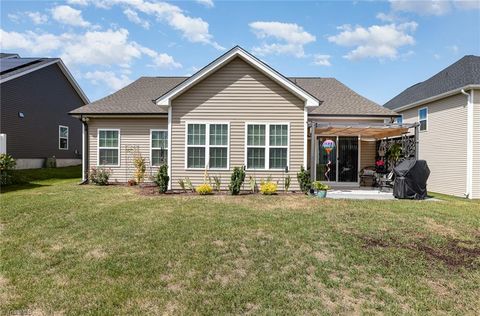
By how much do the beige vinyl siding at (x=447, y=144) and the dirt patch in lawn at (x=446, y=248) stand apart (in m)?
8.42

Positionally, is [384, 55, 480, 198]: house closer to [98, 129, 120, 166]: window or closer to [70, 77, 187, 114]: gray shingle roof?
[70, 77, 187, 114]: gray shingle roof

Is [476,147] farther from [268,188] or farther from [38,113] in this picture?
[38,113]

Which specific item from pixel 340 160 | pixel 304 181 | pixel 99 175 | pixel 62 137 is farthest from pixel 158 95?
pixel 62 137

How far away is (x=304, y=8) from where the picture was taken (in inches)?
479

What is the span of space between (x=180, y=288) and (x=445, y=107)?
15.3m

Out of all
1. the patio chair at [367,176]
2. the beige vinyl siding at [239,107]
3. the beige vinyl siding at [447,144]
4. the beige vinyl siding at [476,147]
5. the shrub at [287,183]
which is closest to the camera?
the shrub at [287,183]

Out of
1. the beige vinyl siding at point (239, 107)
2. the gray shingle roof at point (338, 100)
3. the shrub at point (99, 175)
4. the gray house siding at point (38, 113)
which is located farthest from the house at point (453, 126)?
the gray house siding at point (38, 113)

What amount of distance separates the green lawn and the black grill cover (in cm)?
222

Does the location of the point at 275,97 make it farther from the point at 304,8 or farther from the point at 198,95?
the point at 304,8

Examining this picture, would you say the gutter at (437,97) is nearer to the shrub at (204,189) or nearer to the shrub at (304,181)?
the shrub at (304,181)

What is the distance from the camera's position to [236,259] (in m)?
5.21

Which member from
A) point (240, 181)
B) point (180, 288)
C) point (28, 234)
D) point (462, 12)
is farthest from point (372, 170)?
point (28, 234)

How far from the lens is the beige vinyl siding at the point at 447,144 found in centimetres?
1324

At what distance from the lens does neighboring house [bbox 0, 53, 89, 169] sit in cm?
1856
